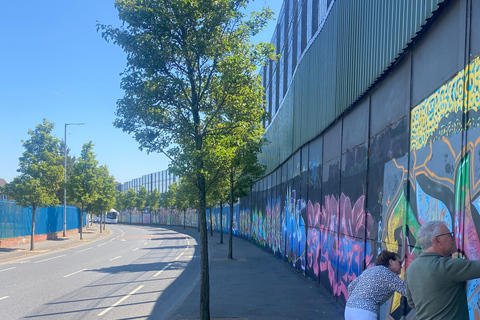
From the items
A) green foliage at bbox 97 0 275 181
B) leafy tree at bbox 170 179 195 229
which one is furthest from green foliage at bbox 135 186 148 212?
green foliage at bbox 97 0 275 181

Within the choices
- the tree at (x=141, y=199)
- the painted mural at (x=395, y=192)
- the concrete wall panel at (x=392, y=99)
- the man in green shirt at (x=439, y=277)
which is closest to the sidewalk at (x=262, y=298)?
the painted mural at (x=395, y=192)

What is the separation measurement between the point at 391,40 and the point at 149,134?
4.96 metres

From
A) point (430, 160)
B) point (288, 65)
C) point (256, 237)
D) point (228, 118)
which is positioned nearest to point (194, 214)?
point (256, 237)

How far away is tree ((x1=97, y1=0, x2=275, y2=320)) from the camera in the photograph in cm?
805

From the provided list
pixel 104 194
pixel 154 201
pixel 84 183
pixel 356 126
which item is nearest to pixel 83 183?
pixel 84 183

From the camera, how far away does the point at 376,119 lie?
284 inches

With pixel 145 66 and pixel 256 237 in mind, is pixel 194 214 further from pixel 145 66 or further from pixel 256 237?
pixel 145 66

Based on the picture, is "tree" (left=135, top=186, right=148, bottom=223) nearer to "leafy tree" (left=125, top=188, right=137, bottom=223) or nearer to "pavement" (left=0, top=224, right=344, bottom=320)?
"leafy tree" (left=125, top=188, right=137, bottom=223)

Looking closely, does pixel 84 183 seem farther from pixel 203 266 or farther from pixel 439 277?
pixel 439 277

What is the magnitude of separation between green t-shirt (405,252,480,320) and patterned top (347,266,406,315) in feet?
2.54

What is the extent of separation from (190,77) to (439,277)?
6.72m

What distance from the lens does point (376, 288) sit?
384 cm

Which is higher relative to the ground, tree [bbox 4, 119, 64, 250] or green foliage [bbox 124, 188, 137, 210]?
tree [bbox 4, 119, 64, 250]

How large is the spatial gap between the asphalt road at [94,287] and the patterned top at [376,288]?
5474 mm
